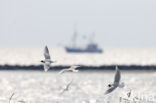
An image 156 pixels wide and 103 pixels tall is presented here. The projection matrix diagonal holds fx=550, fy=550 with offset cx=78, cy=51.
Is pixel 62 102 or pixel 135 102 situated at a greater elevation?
pixel 135 102

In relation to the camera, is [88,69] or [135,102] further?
[88,69]

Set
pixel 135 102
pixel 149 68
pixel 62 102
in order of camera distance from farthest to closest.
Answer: pixel 149 68 → pixel 62 102 → pixel 135 102

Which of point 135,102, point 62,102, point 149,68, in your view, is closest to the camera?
point 135,102

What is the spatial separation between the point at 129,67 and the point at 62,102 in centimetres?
6902

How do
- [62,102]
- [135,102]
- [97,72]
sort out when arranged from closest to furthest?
[135,102] < [62,102] < [97,72]

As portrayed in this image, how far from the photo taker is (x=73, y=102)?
4397 cm

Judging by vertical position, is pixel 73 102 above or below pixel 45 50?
below

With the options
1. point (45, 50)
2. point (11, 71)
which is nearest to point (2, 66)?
point (11, 71)

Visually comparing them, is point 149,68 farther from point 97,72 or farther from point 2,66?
point 2,66

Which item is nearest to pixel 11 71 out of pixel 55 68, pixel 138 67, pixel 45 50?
pixel 55 68

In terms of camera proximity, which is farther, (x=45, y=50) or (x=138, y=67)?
(x=138, y=67)

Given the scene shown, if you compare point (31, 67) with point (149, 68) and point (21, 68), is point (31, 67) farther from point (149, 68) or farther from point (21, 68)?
point (149, 68)

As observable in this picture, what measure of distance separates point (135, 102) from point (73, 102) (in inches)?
1140

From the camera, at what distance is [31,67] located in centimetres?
10869
